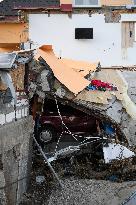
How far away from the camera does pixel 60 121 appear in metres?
17.6

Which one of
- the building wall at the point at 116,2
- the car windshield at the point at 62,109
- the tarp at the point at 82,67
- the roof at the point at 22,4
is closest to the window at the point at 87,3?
the building wall at the point at 116,2

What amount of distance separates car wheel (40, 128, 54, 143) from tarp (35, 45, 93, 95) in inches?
71.7

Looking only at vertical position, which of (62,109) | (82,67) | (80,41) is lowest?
(62,109)

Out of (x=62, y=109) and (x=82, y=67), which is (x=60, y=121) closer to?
(x=62, y=109)

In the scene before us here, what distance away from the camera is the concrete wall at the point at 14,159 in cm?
1309

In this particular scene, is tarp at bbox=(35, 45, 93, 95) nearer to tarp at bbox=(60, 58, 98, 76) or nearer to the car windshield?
tarp at bbox=(60, 58, 98, 76)

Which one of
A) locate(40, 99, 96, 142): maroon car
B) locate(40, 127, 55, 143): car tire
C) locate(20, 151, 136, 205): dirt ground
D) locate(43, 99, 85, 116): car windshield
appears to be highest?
locate(43, 99, 85, 116): car windshield

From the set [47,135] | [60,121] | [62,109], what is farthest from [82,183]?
[62,109]

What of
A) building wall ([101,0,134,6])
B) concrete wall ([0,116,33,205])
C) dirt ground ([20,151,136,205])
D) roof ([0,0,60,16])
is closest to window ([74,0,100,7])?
building wall ([101,0,134,6])

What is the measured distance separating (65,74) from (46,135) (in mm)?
2239

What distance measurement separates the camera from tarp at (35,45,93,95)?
16.8 meters

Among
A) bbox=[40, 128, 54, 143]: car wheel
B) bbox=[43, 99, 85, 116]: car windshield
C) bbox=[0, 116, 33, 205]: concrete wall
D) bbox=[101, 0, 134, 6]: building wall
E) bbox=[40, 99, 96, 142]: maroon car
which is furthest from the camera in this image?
bbox=[101, 0, 134, 6]: building wall

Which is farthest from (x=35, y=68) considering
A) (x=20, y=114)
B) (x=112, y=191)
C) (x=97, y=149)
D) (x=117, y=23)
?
(x=117, y=23)

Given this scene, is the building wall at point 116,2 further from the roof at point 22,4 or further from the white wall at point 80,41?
the roof at point 22,4
